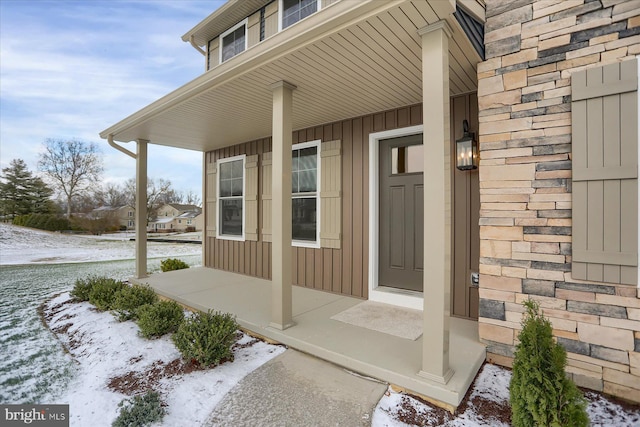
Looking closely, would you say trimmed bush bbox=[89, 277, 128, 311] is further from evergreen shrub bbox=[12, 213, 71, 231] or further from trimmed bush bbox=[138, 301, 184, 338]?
evergreen shrub bbox=[12, 213, 71, 231]

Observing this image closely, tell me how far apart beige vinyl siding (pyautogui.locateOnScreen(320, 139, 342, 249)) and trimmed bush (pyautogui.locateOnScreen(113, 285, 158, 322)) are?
232 centimetres

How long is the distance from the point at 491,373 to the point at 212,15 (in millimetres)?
6491

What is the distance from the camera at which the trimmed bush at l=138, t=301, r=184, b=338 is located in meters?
2.82

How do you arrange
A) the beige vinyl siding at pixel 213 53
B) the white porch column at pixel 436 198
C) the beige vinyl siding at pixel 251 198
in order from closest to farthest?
the white porch column at pixel 436 198 < the beige vinyl siding at pixel 251 198 < the beige vinyl siding at pixel 213 53

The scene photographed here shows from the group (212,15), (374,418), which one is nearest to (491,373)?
(374,418)

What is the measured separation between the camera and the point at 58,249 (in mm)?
11828

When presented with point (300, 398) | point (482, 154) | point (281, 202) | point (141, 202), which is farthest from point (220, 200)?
point (482, 154)

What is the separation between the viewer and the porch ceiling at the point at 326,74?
1865 mm

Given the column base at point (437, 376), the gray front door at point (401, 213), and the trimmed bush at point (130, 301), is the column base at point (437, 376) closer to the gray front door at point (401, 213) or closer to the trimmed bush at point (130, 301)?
the gray front door at point (401, 213)

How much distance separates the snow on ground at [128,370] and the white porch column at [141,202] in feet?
5.40

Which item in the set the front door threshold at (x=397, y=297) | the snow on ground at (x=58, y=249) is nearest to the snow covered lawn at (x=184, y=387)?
the front door threshold at (x=397, y=297)

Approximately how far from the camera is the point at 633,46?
1879 mm

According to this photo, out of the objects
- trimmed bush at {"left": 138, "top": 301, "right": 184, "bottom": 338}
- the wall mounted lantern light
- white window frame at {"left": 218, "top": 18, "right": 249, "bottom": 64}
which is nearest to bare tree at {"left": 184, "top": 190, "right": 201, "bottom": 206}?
white window frame at {"left": 218, "top": 18, "right": 249, "bottom": 64}

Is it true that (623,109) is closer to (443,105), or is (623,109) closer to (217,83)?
(443,105)
